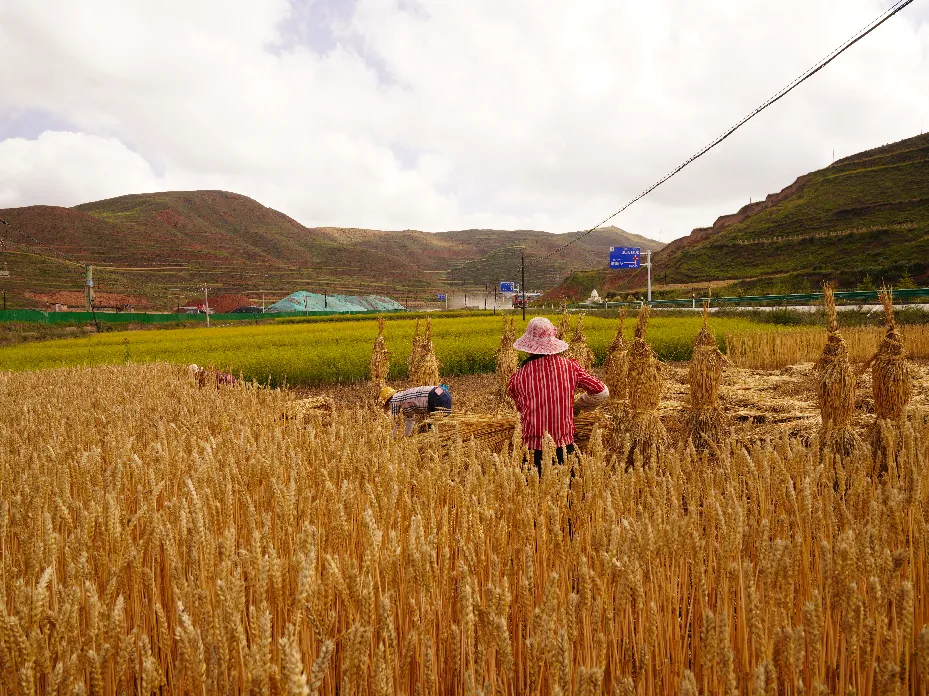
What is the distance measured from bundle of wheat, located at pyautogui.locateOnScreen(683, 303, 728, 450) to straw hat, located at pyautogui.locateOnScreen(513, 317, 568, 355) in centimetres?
190

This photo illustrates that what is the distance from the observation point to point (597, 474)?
2.44m

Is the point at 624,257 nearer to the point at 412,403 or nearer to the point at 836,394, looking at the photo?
the point at 412,403

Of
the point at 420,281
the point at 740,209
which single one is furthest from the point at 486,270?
the point at 740,209

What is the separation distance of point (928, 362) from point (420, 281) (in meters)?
113

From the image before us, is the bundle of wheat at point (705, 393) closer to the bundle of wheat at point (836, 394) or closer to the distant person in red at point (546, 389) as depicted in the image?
the bundle of wheat at point (836, 394)

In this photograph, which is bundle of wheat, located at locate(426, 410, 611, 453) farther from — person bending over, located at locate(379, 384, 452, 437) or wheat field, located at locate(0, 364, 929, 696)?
wheat field, located at locate(0, 364, 929, 696)

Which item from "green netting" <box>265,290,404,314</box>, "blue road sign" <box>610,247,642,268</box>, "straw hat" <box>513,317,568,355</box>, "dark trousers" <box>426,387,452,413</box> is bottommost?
"dark trousers" <box>426,387,452,413</box>

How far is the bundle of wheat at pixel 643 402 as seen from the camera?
5312 mm

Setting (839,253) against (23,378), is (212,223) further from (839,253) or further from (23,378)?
(23,378)

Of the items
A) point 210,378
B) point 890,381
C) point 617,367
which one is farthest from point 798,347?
point 210,378

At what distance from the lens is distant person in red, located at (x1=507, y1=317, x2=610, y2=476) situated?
14.5 feet

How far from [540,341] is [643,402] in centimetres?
157

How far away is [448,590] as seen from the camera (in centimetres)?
197

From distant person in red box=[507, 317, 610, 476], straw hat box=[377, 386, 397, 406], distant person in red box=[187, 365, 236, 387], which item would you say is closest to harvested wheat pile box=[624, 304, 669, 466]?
distant person in red box=[507, 317, 610, 476]
